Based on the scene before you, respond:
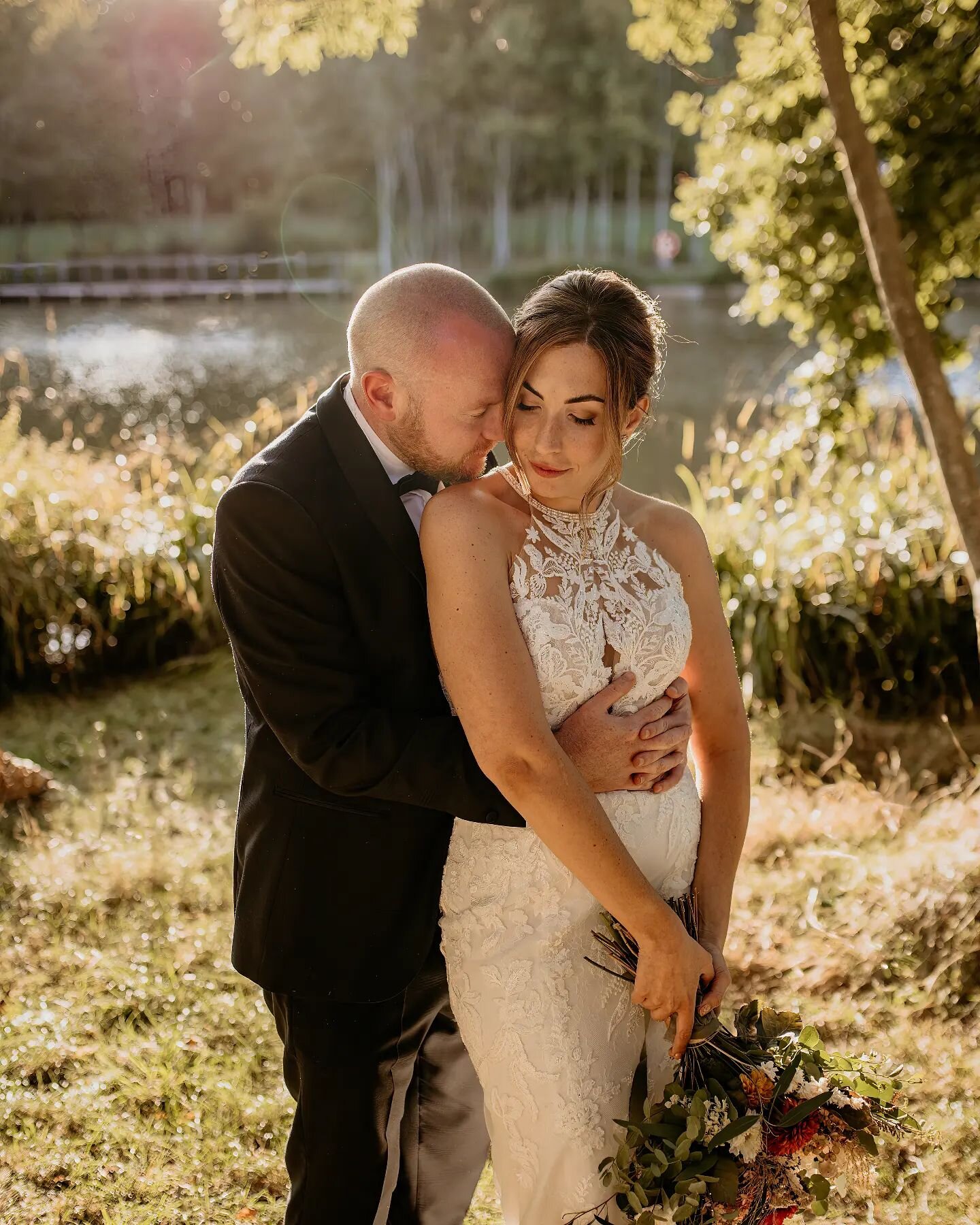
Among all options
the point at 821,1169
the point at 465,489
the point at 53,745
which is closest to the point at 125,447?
the point at 53,745

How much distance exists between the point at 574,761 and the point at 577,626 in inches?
10.2

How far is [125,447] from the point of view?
29.6 feet

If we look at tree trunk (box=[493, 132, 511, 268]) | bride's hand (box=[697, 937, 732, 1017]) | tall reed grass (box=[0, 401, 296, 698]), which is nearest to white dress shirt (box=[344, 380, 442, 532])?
bride's hand (box=[697, 937, 732, 1017])

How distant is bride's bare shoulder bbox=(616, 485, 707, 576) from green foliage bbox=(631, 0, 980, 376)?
2.84m

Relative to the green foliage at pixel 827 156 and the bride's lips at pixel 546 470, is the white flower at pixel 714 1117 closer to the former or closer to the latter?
the bride's lips at pixel 546 470

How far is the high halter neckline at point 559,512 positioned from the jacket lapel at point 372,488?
9.2 inches

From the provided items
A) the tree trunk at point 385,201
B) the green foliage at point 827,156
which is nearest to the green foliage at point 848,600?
the green foliage at point 827,156

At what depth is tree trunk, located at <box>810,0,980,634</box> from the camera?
3449mm

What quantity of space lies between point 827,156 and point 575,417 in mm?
3754

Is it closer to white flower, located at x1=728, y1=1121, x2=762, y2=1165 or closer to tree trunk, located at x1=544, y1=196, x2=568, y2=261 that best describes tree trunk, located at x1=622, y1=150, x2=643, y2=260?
tree trunk, located at x1=544, y1=196, x2=568, y2=261

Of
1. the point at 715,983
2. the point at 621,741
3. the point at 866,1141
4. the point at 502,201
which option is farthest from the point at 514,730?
the point at 502,201

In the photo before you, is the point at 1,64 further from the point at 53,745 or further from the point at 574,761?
the point at 574,761

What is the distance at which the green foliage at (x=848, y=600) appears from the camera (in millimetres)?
6016

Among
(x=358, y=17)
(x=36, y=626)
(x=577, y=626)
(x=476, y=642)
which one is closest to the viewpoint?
(x=476, y=642)
